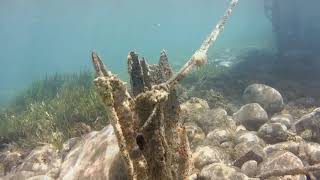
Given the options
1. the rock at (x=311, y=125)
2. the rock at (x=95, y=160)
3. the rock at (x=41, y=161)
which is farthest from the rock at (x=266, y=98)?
the rock at (x=95, y=160)

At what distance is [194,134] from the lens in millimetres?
7926

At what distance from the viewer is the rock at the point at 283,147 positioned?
677cm

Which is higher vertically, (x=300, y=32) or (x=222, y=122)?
(x=300, y=32)

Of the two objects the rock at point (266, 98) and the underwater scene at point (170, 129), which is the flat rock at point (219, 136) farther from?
the rock at point (266, 98)

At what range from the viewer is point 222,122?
343 inches

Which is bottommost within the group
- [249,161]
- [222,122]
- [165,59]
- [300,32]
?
[249,161]

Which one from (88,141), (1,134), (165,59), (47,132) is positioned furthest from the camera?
(1,134)

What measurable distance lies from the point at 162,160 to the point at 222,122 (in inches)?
244

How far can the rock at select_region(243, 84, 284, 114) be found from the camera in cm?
1089

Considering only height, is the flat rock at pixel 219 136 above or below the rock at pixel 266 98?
below

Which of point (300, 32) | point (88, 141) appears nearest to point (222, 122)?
point (88, 141)

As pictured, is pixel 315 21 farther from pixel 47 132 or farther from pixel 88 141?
pixel 88 141

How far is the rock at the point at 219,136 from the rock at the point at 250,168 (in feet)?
4.73

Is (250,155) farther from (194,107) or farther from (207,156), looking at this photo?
(194,107)
